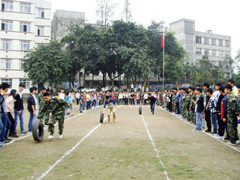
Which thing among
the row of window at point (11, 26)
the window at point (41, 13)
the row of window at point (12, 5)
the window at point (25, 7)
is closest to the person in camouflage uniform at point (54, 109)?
the row of window at point (11, 26)

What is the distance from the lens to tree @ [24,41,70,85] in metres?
34.9

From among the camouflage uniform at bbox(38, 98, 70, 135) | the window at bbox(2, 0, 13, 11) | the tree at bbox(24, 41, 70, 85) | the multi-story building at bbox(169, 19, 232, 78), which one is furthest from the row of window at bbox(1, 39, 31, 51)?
the multi-story building at bbox(169, 19, 232, 78)

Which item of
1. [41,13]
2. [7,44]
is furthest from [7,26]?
[41,13]

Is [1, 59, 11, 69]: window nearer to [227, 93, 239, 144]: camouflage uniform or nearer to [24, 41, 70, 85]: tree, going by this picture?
[24, 41, 70, 85]: tree

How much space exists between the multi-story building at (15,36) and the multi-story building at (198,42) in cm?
4244

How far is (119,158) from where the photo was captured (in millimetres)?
6793

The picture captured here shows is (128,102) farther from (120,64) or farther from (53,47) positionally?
(53,47)

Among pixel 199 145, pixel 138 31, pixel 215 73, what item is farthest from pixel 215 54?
pixel 199 145

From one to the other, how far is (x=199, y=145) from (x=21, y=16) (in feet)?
137

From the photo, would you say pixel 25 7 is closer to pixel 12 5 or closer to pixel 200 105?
pixel 12 5

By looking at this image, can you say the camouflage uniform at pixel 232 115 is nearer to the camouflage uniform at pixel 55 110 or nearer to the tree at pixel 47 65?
the camouflage uniform at pixel 55 110

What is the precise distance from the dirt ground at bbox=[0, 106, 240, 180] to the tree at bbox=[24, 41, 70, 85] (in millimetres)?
26833

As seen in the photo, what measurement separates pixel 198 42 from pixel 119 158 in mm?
78045

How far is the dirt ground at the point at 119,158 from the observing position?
556 centimetres
